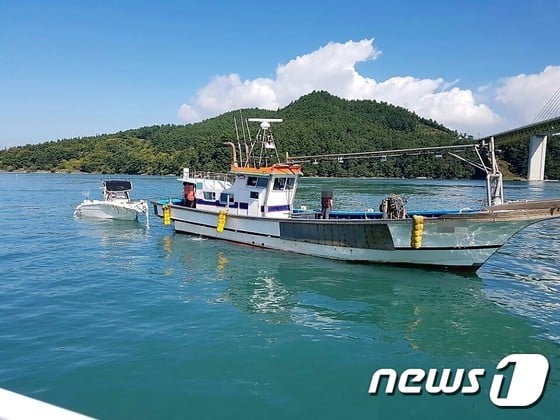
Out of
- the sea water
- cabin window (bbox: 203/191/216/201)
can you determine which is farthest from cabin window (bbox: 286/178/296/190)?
cabin window (bbox: 203/191/216/201)

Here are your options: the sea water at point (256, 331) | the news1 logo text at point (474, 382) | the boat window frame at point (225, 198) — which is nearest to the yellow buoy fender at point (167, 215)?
the boat window frame at point (225, 198)

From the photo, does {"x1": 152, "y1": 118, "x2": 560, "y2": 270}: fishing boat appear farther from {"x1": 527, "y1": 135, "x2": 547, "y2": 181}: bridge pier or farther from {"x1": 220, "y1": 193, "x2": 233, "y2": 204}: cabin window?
{"x1": 527, "y1": 135, "x2": 547, "y2": 181}: bridge pier

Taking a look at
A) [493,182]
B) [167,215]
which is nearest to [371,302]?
[493,182]

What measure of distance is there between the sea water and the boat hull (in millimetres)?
636

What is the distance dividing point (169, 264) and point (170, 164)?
13915 centimetres

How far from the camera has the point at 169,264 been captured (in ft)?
66.2

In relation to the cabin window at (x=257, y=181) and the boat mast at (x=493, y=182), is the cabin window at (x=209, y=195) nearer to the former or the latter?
the cabin window at (x=257, y=181)

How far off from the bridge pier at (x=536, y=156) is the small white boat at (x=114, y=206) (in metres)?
102

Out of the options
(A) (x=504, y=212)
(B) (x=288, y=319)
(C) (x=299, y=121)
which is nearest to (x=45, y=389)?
(B) (x=288, y=319)

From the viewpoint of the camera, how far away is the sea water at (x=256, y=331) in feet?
28.1

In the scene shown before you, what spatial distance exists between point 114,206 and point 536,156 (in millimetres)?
109506

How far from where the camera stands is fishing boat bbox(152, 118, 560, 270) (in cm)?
1764

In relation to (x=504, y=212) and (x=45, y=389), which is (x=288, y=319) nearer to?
(x=45, y=389)

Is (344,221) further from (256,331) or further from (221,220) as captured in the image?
(256,331)
